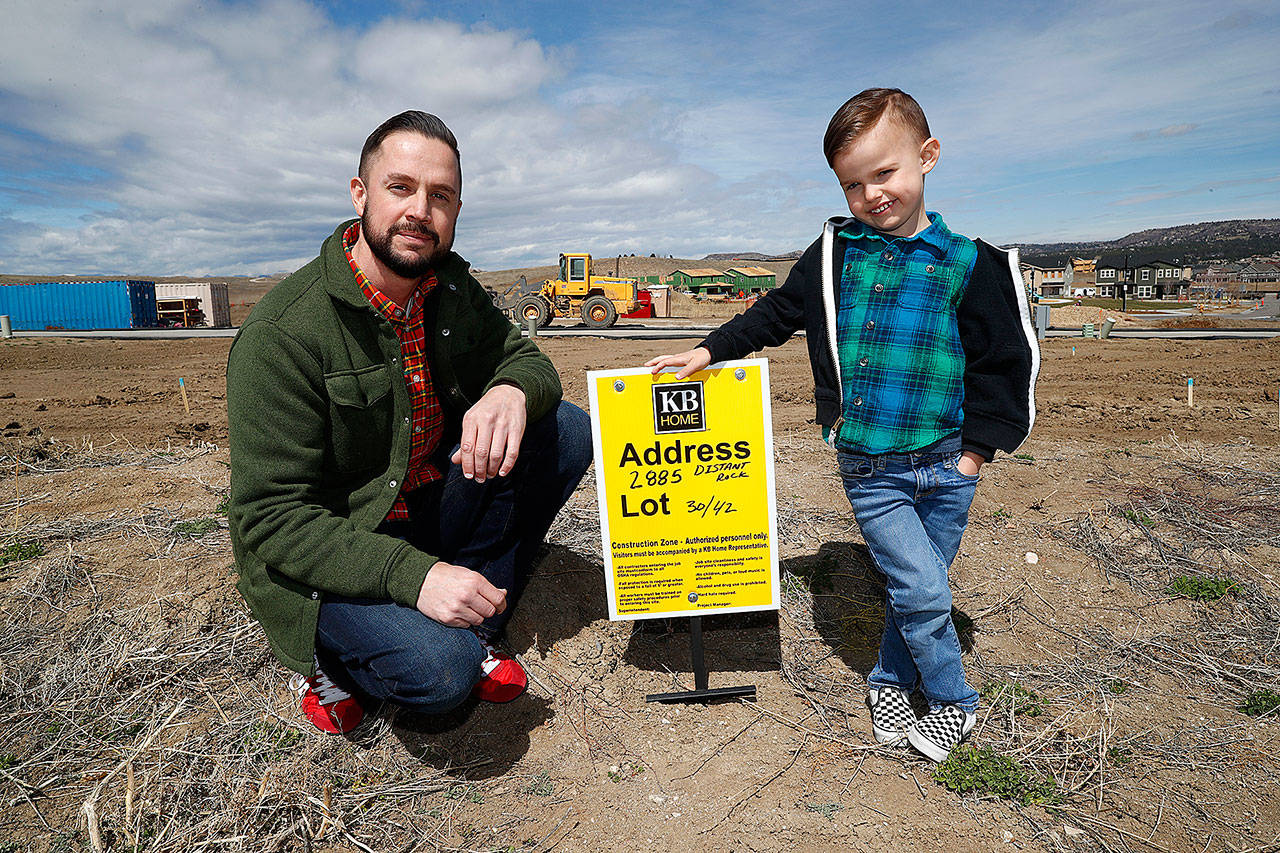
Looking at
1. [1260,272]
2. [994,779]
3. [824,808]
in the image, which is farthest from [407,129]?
[1260,272]

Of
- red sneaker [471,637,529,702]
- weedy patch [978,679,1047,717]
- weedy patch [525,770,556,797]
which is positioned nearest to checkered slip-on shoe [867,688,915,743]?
weedy patch [978,679,1047,717]

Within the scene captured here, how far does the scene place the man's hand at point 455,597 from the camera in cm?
206

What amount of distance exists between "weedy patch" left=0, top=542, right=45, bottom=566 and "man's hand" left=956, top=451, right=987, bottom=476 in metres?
4.18

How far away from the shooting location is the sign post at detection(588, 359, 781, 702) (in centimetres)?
259

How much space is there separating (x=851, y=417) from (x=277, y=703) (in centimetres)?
233

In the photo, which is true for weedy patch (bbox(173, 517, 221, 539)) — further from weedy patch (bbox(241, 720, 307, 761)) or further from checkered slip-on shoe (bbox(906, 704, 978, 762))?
checkered slip-on shoe (bbox(906, 704, 978, 762))

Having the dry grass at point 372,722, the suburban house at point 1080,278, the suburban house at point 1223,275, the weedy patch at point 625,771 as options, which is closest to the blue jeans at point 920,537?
the dry grass at point 372,722

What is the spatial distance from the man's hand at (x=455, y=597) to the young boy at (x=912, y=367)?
1036mm

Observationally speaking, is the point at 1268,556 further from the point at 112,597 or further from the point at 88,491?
the point at 88,491

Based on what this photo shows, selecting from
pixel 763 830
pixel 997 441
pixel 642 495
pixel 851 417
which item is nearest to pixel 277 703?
pixel 642 495

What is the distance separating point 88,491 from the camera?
4.47m

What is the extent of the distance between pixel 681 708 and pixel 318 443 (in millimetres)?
1638

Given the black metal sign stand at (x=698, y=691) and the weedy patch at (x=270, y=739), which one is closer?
the weedy patch at (x=270, y=739)

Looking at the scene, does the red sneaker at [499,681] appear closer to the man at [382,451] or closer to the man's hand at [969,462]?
the man at [382,451]
